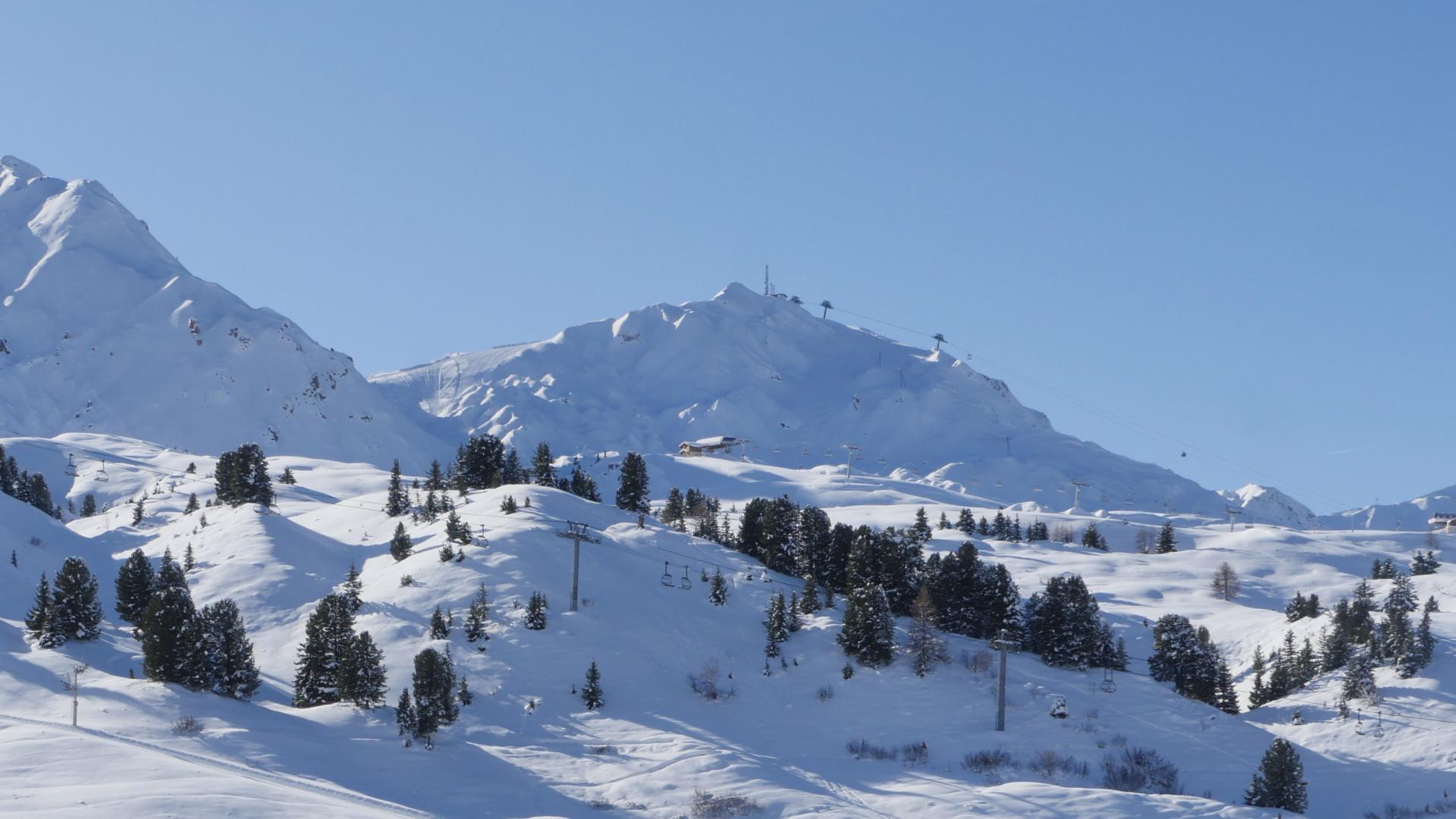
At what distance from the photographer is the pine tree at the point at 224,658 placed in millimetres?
69125

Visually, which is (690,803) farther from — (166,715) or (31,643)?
(31,643)

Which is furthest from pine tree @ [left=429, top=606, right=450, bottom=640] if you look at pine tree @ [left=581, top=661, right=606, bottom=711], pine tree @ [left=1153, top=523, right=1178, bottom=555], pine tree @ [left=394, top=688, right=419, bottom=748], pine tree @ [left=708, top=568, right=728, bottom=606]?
pine tree @ [left=1153, top=523, right=1178, bottom=555]

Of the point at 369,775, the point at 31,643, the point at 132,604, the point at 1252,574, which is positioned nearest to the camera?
the point at 369,775

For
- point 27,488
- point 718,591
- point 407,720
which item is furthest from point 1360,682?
point 27,488

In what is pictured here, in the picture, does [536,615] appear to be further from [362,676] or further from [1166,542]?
[1166,542]

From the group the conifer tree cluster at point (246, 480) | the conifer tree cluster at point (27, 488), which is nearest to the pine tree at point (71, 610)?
the conifer tree cluster at point (246, 480)

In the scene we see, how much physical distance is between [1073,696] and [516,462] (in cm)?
7209

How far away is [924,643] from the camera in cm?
8912

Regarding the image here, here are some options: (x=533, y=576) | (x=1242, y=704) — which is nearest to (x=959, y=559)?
(x=1242, y=704)

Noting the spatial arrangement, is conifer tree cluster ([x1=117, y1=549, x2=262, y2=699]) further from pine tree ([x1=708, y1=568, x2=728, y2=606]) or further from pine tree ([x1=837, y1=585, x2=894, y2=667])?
pine tree ([x1=837, y1=585, x2=894, y2=667])

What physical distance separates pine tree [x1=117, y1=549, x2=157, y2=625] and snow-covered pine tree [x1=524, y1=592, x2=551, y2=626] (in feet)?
79.7

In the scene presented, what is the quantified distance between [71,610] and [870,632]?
164 feet

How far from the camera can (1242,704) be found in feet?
312

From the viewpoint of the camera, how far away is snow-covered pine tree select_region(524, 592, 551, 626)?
8544 cm
